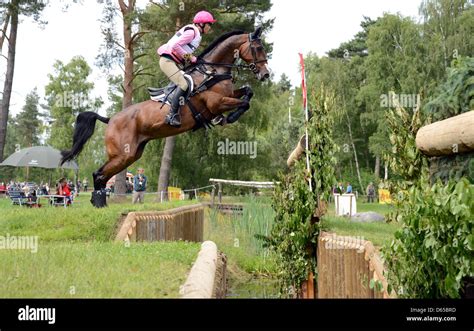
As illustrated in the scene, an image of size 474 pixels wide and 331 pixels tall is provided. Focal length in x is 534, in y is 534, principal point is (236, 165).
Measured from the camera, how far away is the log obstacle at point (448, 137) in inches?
126

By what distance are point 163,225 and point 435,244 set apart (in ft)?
21.7

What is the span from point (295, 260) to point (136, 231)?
309 centimetres

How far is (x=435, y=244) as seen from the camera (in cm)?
288

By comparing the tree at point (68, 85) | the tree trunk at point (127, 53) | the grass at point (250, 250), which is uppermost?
the tree at point (68, 85)

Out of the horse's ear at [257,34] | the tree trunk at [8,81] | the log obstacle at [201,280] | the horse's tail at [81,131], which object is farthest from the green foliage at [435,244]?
the tree trunk at [8,81]

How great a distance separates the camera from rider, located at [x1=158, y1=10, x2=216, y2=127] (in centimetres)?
628

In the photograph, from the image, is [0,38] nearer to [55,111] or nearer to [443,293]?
[443,293]

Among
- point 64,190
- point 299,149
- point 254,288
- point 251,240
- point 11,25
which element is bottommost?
point 254,288

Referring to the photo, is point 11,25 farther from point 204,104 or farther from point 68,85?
point 68,85

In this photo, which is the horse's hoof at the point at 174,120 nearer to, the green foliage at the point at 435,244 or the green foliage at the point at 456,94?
the green foliage at the point at 456,94

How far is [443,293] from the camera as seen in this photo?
321 centimetres

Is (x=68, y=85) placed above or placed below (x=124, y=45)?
above

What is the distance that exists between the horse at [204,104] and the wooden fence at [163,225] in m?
1.21

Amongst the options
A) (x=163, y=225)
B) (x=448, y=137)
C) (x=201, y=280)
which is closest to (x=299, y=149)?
(x=201, y=280)
